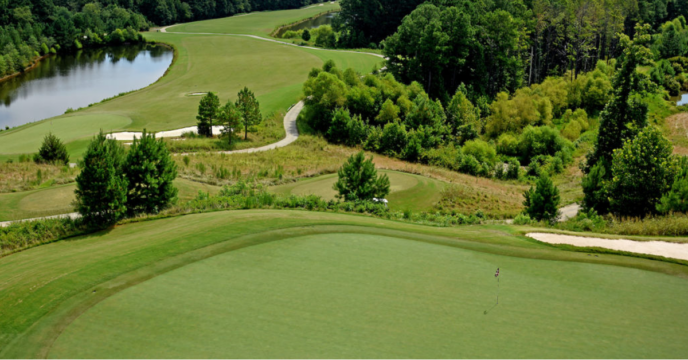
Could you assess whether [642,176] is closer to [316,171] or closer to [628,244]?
[628,244]

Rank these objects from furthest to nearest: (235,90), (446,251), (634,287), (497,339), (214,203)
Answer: (235,90) < (214,203) < (446,251) < (634,287) < (497,339)

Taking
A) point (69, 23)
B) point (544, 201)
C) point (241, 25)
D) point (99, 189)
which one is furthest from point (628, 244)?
point (241, 25)

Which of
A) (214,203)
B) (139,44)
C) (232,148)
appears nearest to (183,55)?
(139,44)

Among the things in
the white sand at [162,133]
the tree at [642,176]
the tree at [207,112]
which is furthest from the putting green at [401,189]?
the white sand at [162,133]

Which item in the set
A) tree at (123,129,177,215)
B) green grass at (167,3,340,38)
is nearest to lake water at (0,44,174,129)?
green grass at (167,3,340,38)

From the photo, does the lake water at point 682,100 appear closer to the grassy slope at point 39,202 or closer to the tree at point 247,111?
the tree at point 247,111

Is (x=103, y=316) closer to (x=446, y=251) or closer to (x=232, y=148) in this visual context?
(x=446, y=251)
